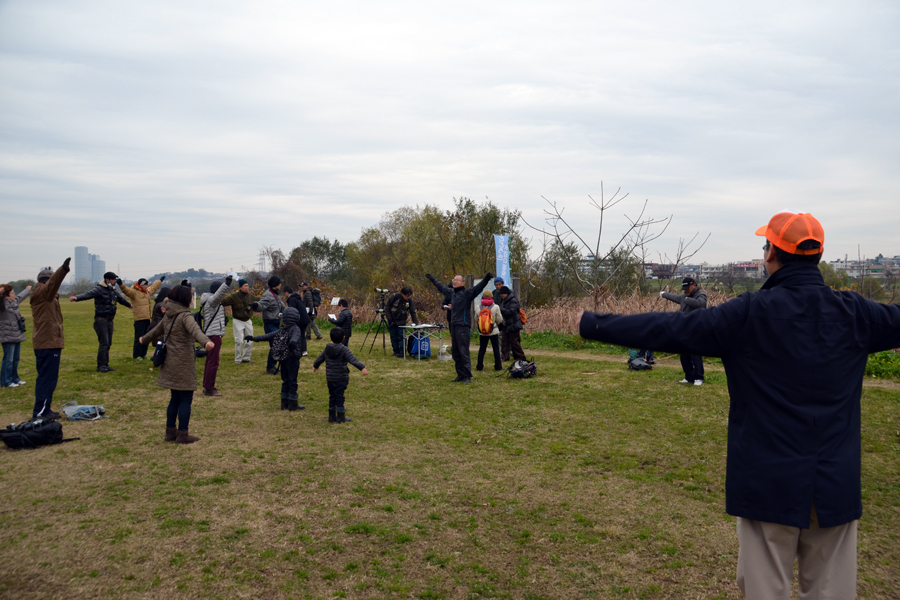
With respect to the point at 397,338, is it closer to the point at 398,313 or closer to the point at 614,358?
the point at 398,313

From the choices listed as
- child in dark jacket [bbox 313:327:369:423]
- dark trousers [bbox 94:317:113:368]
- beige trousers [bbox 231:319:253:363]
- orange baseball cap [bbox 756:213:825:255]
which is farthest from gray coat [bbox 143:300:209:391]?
beige trousers [bbox 231:319:253:363]

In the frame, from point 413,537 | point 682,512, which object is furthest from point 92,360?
point 682,512

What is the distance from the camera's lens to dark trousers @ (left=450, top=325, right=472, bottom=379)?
1066cm

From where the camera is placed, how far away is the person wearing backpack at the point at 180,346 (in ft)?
21.3

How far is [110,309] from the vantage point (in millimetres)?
11477

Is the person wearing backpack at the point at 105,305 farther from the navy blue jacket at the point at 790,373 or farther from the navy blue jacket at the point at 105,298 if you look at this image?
the navy blue jacket at the point at 790,373

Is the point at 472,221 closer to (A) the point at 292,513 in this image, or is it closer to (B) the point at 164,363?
(B) the point at 164,363

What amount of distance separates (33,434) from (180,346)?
189cm

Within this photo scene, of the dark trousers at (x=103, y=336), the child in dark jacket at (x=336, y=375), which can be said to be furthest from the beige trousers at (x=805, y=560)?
the dark trousers at (x=103, y=336)

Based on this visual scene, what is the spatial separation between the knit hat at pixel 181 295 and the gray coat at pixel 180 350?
53 millimetres

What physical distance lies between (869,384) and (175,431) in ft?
35.8

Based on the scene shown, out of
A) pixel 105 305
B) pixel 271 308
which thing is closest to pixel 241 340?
pixel 271 308

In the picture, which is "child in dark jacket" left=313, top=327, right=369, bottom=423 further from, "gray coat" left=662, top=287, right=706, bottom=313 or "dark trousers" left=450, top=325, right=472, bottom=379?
"gray coat" left=662, top=287, right=706, bottom=313

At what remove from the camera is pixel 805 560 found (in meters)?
2.25
